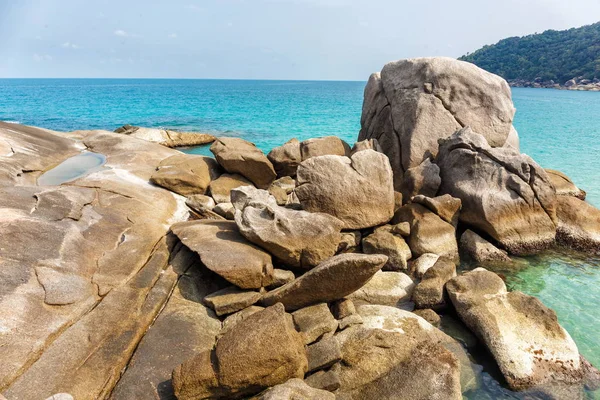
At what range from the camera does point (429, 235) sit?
1048 centimetres

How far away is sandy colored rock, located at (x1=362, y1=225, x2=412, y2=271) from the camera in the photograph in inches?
387

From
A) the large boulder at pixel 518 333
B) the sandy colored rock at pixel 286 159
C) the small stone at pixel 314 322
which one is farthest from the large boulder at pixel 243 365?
the sandy colored rock at pixel 286 159

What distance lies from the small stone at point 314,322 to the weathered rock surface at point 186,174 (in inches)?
259

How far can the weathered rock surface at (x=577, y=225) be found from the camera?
11773 millimetres

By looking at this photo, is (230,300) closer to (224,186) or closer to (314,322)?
(314,322)

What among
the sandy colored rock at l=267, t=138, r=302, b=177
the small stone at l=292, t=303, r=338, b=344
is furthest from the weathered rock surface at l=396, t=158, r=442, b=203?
the small stone at l=292, t=303, r=338, b=344

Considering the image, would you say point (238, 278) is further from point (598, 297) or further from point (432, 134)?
point (432, 134)

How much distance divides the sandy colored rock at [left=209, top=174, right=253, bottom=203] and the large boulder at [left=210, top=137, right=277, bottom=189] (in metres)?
0.30

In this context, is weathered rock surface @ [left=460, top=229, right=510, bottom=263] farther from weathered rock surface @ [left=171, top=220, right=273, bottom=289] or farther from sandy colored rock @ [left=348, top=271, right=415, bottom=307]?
weathered rock surface @ [left=171, top=220, right=273, bottom=289]

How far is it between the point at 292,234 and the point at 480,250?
215 inches

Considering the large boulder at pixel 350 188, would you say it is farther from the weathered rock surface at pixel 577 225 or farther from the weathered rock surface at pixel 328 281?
the weathered rock surface at pixel 577 225

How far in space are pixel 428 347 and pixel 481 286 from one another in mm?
2312

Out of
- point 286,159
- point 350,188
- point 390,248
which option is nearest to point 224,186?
point 286,159

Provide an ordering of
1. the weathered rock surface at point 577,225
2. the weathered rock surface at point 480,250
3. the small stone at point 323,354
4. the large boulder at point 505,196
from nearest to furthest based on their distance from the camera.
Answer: the small stone at point 323,354, the weathered rock surface at point 480,250, the large boulder at point 505,196, the weathered rock surface at point 577,225
